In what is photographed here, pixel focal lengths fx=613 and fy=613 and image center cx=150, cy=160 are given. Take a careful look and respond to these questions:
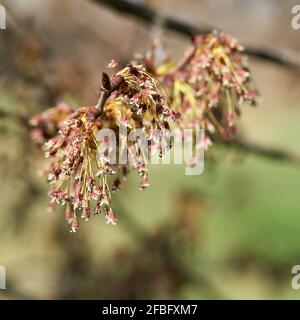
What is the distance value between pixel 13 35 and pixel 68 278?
2.14 meters

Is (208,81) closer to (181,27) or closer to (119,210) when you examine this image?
(181,27)

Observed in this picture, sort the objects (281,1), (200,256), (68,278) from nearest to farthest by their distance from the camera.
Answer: (68,278)
(200,256)
(281,1)

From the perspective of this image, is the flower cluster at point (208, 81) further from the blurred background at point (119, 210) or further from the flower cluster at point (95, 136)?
the blurred background at point (119, 210)

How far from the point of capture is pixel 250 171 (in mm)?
12484

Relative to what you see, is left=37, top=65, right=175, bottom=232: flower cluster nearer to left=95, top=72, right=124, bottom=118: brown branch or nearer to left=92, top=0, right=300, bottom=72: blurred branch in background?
left=95, top=72, right=124, bottom=118: brown branch

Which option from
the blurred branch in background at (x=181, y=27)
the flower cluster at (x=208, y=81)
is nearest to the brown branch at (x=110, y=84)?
the flower cluster at (x=208, y=81)

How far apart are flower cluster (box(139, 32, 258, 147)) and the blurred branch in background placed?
2.63 ft

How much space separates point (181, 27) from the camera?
312cm

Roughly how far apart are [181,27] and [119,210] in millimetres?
2370

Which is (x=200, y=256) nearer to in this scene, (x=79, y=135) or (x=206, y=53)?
(x=206, y=53)

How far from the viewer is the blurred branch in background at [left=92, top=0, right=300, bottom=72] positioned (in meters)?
3.13

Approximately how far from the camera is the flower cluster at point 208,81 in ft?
7.28
